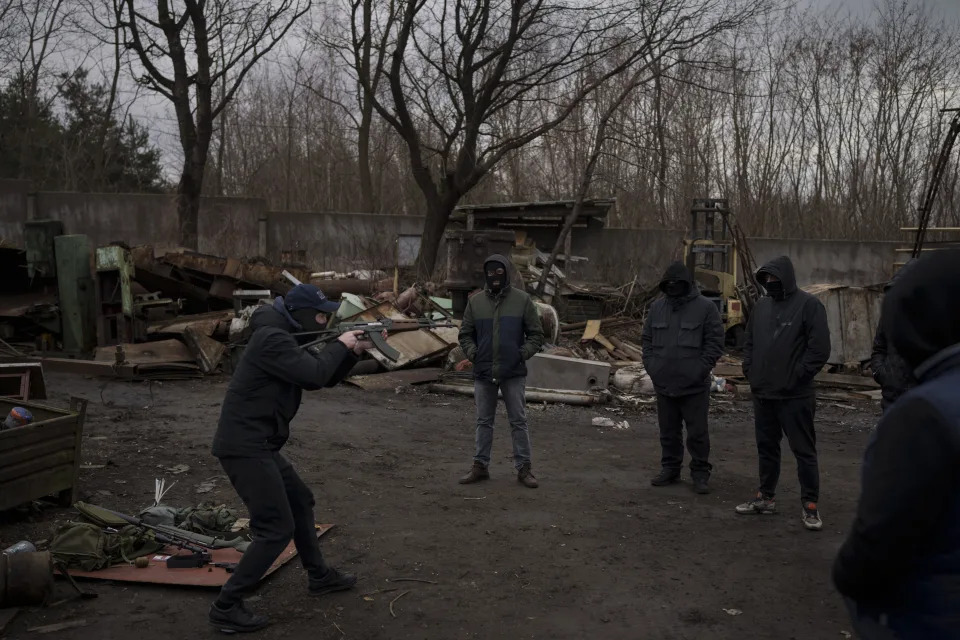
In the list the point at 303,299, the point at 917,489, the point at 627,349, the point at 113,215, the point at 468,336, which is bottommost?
the point at 627,349

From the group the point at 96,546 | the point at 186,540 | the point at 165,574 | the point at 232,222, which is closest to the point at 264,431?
the point at 165,574

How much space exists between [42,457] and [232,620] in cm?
266

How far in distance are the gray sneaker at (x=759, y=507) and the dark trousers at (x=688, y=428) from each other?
0.72m

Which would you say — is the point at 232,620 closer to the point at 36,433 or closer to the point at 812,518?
the point at 36,433

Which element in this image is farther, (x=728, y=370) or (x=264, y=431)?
(x=728, y=370)

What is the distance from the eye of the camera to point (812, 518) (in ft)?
20.9

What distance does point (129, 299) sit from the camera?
1376cm

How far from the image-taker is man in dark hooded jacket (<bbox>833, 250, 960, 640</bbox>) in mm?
1999

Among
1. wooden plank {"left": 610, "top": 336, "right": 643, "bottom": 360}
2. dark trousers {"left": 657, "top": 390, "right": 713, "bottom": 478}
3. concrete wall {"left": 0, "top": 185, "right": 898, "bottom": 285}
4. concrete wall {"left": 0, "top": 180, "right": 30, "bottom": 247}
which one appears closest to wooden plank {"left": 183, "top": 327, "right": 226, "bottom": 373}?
wooden plank {"left": 610, "top": 336, "right": 643, "bottom": 360}

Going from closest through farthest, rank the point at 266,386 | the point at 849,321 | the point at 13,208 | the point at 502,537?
the point at 266,386 → the point at 502,537 → the point at 849,321 → the point at 13,208

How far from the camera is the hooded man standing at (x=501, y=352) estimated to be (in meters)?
7.45

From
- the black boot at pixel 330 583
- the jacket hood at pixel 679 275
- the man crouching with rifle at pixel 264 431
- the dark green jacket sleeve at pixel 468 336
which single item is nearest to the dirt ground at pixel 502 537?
the black boot at pixel 330 583

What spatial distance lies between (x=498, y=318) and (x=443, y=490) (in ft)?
5.26

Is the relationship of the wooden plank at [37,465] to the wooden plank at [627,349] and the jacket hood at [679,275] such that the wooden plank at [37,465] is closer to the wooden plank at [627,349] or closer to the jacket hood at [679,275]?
the jacket hood at [679,275]
